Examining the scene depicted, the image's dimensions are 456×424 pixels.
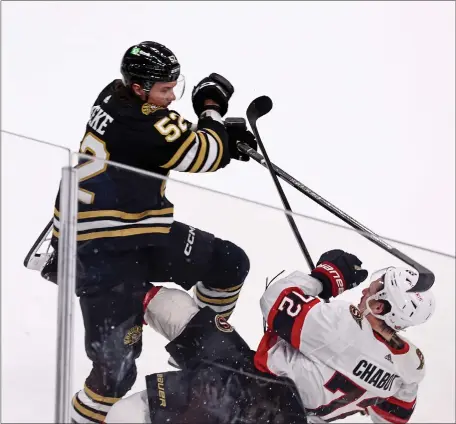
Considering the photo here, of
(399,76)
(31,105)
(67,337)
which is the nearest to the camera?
(67,337)

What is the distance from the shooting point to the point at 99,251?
1.86m

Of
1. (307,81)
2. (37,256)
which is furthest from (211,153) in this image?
(307,81)

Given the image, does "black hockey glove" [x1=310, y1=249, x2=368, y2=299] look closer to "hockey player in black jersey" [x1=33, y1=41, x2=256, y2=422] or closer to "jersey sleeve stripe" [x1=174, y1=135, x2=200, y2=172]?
"hockey player in black jersey" [x1=33, y1=41, x2=256, y2=422]

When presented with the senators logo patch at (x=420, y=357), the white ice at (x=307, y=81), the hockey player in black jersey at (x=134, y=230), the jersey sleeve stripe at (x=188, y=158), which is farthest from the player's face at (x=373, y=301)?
the white ice at (x=307, y=81)

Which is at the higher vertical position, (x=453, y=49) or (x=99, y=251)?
(x=453, y=49)

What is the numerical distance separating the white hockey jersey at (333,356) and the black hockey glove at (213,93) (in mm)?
810

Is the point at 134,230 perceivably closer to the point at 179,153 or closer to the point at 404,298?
the point at 179,153

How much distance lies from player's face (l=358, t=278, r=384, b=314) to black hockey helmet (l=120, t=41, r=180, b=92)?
0.81 m

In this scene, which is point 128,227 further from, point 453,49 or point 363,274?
point 453,49

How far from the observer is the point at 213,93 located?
265 cm

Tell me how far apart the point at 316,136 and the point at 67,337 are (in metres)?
2.36

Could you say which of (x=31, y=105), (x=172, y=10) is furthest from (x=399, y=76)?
(x=31, y=105)

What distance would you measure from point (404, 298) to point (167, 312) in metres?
0.48

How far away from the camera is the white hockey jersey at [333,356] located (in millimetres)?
1943
